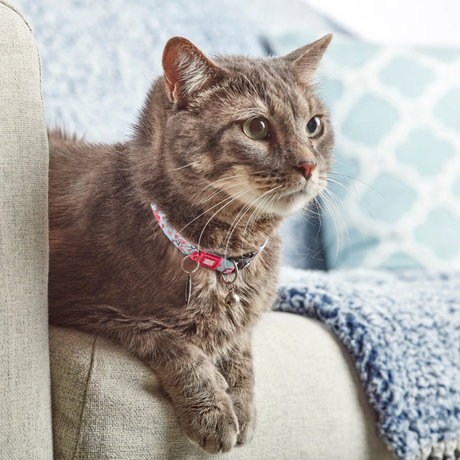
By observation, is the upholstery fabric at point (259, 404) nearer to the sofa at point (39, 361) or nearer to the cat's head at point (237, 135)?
the sofa at point (39, 361)

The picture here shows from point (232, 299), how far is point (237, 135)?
0.27 metres

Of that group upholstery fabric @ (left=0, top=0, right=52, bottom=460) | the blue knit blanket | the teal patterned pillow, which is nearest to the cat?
upholstery fabric @ (left=0, top=0, right=52, bottom=460)

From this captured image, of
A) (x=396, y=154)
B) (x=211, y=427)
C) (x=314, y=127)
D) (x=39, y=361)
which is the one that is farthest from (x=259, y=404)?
(x=396, y=154)

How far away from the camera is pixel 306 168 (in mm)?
853

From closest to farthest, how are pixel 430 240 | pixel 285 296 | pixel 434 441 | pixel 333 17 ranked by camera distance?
pixel 434 441 < pixel 285 296 < pixel 430 240 < pixel 333 17

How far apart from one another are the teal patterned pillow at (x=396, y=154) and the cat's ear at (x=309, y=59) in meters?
0.89

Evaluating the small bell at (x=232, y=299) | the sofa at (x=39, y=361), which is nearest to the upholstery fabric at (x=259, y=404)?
the sofa at (x=39, y=361)

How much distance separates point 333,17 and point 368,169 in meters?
0.95

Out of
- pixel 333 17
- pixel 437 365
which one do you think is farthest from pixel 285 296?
pixel 333 17

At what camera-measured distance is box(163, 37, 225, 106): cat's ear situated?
0.84 meters

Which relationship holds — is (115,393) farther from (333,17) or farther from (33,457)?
(333,17)

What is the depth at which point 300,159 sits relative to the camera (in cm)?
85

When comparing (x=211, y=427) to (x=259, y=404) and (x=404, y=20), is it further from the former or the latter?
(x=404, y=20)

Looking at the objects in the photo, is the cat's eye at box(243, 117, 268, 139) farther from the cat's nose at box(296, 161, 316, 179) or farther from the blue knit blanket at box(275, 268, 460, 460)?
the blue knit blanket at box(275, 268, 460, 460)
